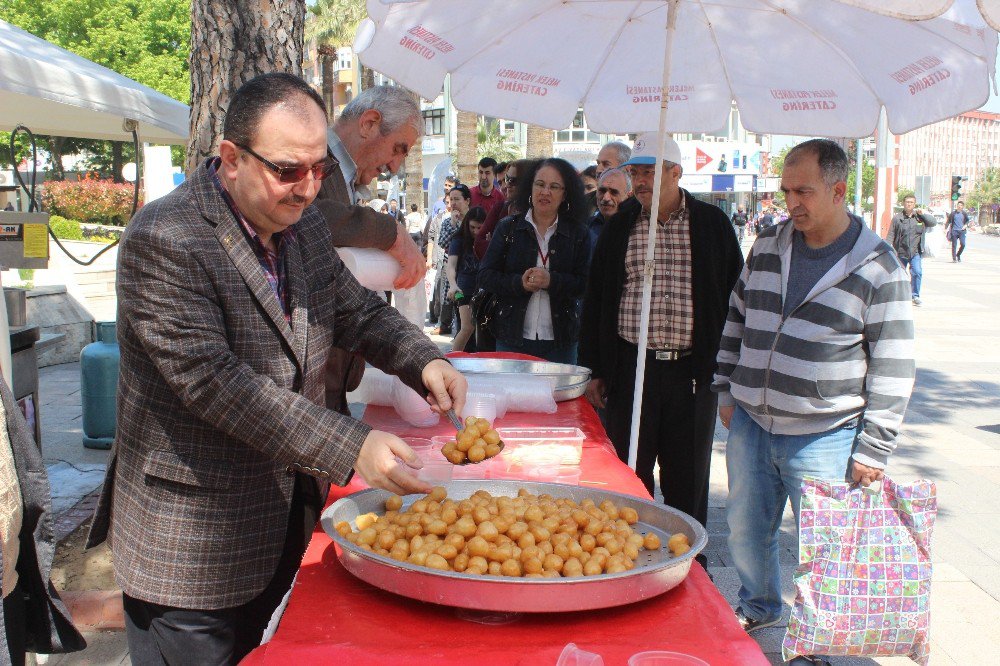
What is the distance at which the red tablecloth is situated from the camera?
4.84 ft

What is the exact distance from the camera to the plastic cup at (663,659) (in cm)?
145

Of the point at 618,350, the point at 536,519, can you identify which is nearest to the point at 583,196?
the point at 618,350

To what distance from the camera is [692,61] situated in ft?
13.5

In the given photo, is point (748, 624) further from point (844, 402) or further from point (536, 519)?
point (536, 519)

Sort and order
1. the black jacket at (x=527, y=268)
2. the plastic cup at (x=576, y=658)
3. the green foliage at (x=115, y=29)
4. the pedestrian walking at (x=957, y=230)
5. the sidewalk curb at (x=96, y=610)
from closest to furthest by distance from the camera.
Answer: the plastic cup at (x=576, y=658) → the sidewalk curb at (x=96, y=610) → the black jacket at (x=527, y=268) → the pedestrian walking at (x=957, y=230) → the green foliage at (x=115, y=29)

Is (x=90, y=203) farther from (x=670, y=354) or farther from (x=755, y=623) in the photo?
(x=755, y=623)

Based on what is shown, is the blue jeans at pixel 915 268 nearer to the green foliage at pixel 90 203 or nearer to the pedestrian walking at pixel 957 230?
the pedestrian walking at pixel 957 230

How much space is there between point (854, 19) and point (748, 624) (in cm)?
250

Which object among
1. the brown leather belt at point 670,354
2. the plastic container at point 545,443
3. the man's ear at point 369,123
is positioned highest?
the man's ear at point 369,123

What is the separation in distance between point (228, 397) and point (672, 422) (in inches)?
116

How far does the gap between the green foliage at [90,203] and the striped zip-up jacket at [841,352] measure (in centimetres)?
2318

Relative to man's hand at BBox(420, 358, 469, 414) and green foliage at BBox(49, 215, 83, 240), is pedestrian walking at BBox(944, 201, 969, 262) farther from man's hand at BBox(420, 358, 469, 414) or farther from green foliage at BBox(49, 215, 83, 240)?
man's hand at BBox(420, 358, 469, 414)

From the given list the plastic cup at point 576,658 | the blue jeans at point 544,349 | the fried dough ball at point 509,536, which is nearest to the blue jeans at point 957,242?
the blue jeans at point 544,349

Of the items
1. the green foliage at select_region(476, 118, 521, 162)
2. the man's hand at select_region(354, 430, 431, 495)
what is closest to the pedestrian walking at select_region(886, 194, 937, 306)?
the man's hand at select_region(354, 430, 431, 495)
